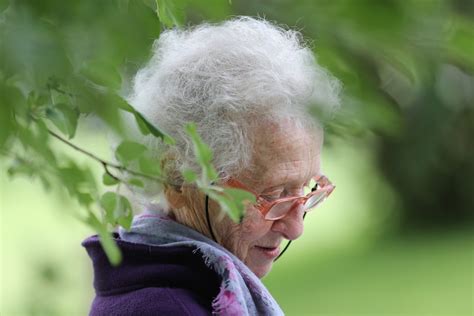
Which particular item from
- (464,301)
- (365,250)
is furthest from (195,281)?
(365,250)

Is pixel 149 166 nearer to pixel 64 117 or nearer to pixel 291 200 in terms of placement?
pixel 64 117

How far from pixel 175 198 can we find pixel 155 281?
0.23 m

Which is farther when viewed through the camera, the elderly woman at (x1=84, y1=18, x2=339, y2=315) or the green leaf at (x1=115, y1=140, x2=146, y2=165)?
the elderly woman at (x1=84, y1=18, x2=339, y2=315)

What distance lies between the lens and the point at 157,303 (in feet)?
7.78

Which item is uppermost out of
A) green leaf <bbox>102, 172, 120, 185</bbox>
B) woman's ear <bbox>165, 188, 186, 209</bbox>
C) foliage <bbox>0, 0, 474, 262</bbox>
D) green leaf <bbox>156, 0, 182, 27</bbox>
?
woman's ear <bbox>165, 188, 186, 209</bbox>

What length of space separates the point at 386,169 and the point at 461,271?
220cm

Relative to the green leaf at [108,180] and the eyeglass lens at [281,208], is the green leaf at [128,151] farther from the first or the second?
the eyeglass lens at [281,208]

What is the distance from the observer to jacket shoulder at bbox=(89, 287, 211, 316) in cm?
236

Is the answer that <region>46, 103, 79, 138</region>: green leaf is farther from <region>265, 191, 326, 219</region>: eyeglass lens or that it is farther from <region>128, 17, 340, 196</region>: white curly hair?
<region>265, 191, 326, 219</region>: eyeglass lens

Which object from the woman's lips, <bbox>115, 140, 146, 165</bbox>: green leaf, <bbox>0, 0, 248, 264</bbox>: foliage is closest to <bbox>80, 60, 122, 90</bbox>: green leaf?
<bbox>0, 0, 248, 264</bbox>: foliage

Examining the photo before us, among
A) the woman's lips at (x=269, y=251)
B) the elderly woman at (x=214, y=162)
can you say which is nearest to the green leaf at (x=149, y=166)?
the elderly woman at (x=214, y=162)

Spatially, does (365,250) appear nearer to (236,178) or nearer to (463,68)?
(236,178)

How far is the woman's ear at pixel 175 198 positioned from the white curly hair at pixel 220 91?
80 mm

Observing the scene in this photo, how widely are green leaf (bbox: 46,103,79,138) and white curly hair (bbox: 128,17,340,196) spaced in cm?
93
